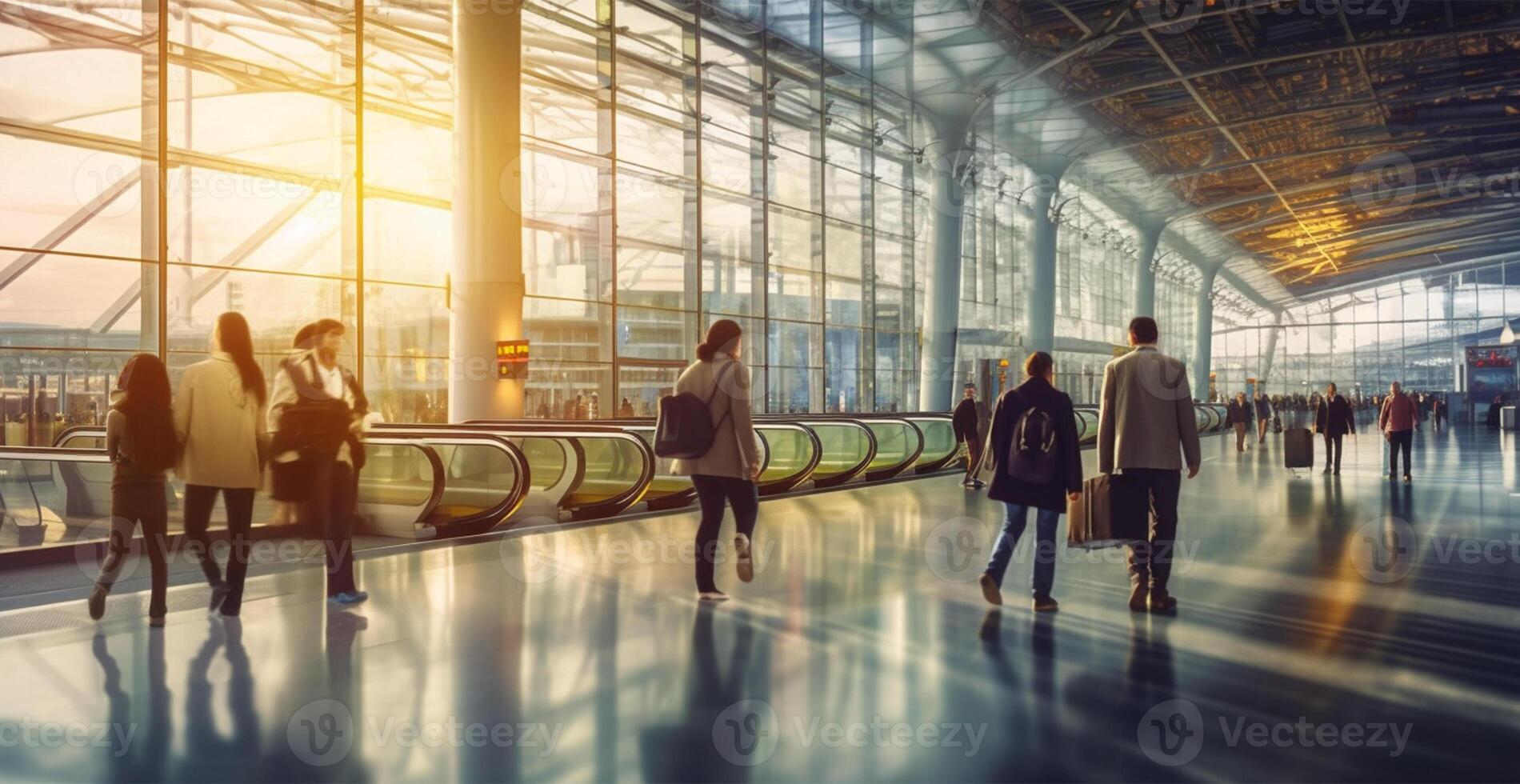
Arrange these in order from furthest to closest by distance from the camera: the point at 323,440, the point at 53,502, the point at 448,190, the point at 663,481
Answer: the point at 448,190, the point at 663,481, the point at 53,502, the point at 323,440

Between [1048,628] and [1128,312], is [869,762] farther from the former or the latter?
[1128,312]

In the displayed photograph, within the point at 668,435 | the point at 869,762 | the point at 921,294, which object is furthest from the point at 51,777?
the point at 921,294

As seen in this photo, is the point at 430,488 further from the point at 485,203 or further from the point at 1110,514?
the point at 1110,514

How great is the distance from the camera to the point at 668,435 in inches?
262

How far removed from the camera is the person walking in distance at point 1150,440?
6.39 metres

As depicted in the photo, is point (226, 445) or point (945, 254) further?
point (945, 254)

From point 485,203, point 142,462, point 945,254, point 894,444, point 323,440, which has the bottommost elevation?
point 894,444

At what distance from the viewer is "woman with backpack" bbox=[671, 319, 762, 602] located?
6.65m

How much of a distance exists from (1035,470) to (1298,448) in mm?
13424

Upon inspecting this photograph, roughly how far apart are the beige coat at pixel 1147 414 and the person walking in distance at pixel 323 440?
4294mm

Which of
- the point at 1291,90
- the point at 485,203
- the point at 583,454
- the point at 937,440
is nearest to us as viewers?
the point at 583,454

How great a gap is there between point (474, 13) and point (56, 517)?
26.5 ft

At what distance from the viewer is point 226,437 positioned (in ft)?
19.4

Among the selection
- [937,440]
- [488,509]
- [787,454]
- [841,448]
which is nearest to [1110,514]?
[488,509]
